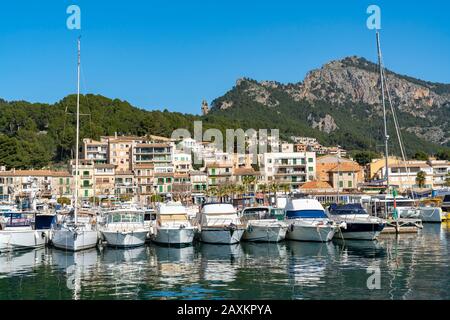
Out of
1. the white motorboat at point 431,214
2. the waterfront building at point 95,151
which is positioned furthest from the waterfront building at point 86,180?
the white motorboat at point 431,214

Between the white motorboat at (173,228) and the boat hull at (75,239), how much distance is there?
4.70 metres

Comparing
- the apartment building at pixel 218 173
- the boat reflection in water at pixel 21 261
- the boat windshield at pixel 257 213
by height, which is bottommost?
the boat reflection in water at pixel 21 261

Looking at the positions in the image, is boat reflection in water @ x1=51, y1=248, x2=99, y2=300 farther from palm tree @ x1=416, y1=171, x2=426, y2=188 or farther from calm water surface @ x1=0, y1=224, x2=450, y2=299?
palm tree @ x1=416, y1=171, x2=426, y2=188

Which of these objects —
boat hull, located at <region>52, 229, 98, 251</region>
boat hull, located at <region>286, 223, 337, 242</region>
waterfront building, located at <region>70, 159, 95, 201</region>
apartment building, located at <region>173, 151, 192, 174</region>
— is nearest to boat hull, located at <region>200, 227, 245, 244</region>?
boat hull, located at <region>286, 223, 337, 242</region>

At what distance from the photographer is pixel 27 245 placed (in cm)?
3953

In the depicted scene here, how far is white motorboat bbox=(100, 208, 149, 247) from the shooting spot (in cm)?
3850

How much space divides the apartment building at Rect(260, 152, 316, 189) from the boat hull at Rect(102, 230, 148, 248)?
72403mm

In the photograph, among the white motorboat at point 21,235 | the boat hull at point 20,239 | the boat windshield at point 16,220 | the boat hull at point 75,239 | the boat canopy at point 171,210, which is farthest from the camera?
the boat canopy at point 171,210

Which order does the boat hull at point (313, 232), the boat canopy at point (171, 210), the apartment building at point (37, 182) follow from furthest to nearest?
1. the apartment building at point (37, 182)
2. the boat canopy at point (171, 210)
3. the boat hull at point (313, 232)

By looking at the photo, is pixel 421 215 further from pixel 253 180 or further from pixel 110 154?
pixel 110 154

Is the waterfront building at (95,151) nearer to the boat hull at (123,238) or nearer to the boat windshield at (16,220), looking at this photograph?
the boat windshield at (16,220)

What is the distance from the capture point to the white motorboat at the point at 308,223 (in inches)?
1572

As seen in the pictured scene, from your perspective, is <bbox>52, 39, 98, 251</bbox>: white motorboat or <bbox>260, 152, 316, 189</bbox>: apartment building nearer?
<bbox>52, 39, 98, 251</bbox>: white motorboat

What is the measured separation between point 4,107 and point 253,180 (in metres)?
75.4
